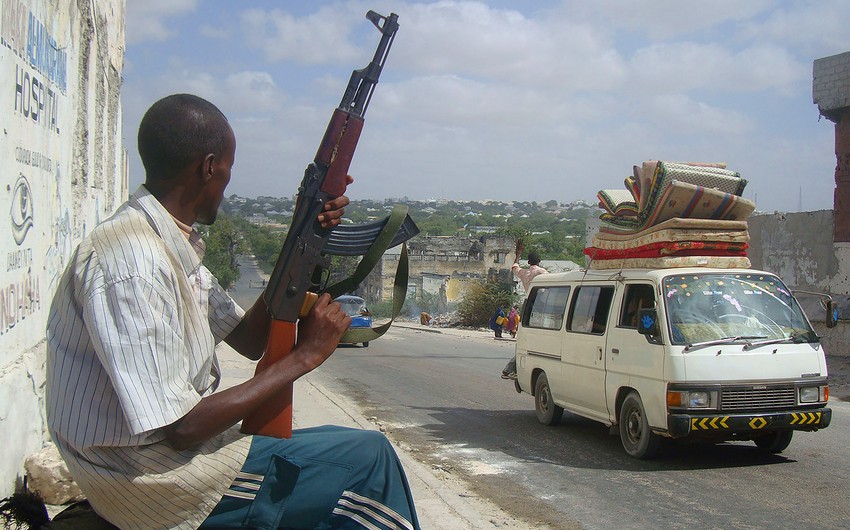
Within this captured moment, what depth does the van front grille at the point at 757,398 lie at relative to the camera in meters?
7.22

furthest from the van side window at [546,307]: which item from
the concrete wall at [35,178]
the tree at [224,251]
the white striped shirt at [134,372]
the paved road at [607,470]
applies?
the tree at [224,251]

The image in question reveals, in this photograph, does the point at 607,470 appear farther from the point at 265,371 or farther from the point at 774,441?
the point at 265,371

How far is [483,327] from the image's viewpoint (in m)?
42.8

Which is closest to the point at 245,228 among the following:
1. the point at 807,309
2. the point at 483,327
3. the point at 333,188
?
the point at 483,327

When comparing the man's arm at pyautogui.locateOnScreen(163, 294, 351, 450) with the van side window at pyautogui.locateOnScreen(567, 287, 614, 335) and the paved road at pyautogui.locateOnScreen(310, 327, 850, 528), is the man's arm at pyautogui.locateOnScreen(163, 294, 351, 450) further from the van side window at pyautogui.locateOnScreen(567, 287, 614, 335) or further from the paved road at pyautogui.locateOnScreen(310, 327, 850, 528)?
the van side window at pyautogui.locateOnScreen(567, 287, 614, 335)

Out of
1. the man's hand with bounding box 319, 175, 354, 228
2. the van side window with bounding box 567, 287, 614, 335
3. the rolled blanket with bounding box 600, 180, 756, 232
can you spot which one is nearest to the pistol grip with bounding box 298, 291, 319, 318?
the man's hand with bounding box 319, 175, 354, 228

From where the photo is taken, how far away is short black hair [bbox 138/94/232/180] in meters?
2.39

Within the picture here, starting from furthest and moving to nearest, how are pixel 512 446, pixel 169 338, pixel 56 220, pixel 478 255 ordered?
pixel 478 255 → pixel 512 446 → pixel 56 220 → pixel 169 338

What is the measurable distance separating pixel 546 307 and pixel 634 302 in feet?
6.68

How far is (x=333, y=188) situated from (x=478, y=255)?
66567mm

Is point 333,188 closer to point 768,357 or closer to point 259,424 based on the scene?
point 259,424

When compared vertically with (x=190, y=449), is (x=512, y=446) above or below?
below

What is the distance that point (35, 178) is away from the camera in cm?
545

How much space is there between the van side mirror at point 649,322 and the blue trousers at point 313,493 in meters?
5.45
